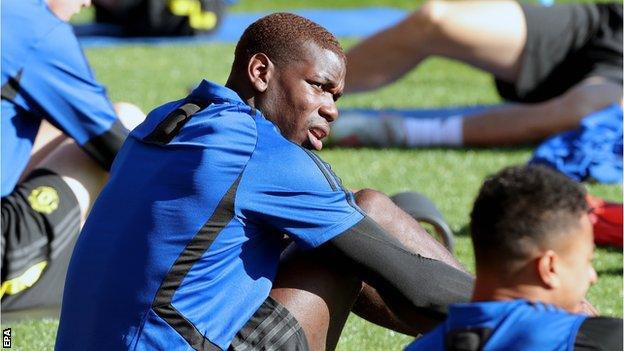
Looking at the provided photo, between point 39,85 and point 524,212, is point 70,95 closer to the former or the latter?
point 39,85

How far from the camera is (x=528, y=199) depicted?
2396mm

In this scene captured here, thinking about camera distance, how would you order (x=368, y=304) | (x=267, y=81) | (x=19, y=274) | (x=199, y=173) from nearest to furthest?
(x=199, y=173) < (x=267, y=81) < (x=368, y=304) < (x=19, y=274)

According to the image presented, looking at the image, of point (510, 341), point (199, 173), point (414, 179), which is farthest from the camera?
point (414, 179)

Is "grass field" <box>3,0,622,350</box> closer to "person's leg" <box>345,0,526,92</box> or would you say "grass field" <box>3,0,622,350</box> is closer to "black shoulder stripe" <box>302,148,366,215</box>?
"person's leg" <box>345,0,526,92</box>

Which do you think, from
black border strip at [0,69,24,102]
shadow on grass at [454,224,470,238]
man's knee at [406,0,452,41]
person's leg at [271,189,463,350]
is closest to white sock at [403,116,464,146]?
man's knee at [406,0,452,41]

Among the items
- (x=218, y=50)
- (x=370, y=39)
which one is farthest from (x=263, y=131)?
(x=218, y=50)

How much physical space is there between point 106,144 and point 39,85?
1.07ft

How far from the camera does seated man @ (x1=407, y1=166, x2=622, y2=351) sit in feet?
7.76

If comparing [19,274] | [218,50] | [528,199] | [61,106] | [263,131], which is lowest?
[218,50]

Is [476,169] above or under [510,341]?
under

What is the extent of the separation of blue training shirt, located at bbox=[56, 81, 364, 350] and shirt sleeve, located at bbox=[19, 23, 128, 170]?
160 centimetres

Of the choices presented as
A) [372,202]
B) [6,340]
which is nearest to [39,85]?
[6,340]

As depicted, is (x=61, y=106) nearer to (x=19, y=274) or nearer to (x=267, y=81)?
(x=19, y=274)

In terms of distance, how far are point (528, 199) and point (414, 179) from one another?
4.13 m
